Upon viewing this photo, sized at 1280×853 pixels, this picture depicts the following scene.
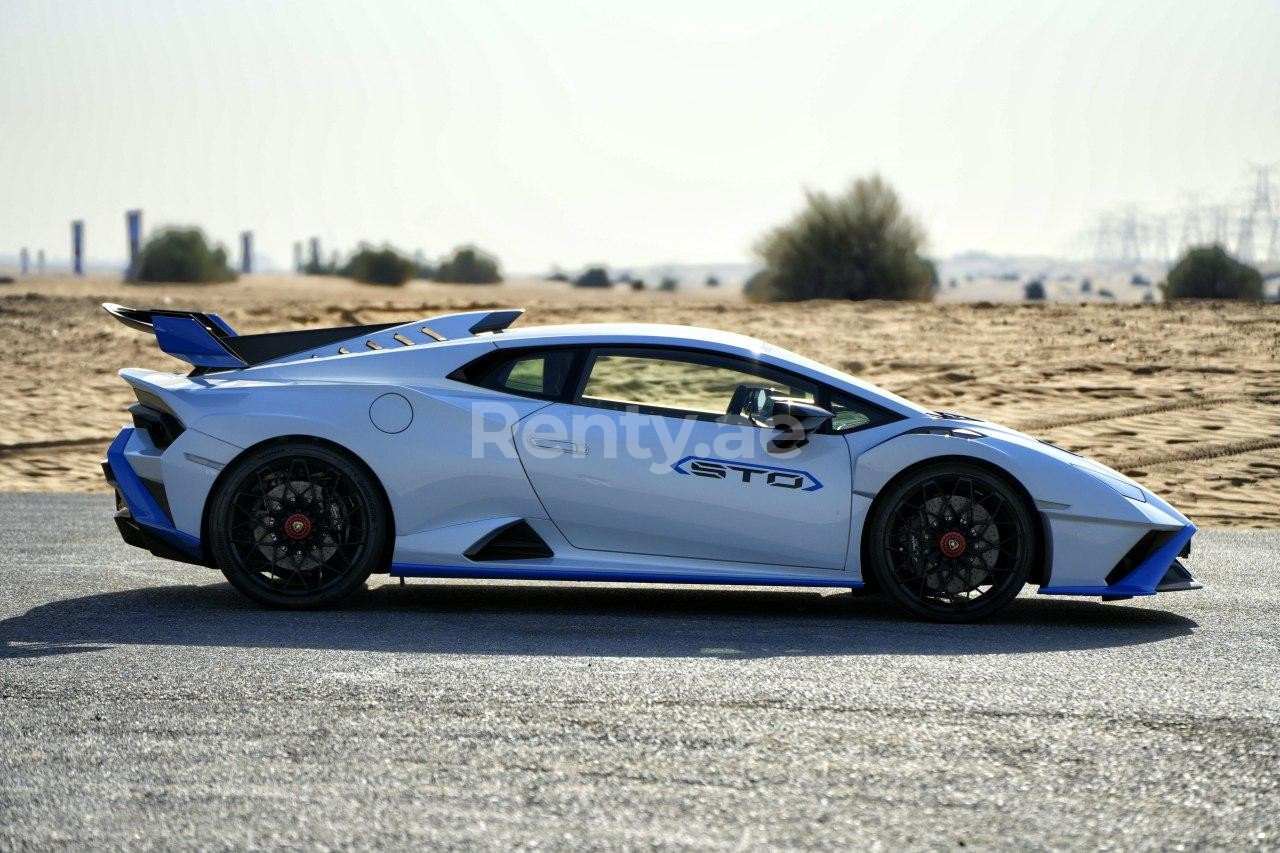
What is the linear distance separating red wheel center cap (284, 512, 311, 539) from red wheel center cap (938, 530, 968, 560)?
9.48 feet

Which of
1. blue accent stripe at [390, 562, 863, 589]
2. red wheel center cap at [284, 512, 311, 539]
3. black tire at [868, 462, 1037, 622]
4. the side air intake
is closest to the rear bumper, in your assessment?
red wheel center cap at [284, 512, 311, 539]

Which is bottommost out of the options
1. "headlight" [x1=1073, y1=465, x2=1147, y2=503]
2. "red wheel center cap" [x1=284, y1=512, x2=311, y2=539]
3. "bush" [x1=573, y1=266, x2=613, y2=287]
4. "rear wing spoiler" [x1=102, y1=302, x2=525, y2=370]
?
"red wheel center cap" [x1=284, y1=512, x2=311, y2=539]

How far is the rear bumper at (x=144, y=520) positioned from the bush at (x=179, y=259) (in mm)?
47078

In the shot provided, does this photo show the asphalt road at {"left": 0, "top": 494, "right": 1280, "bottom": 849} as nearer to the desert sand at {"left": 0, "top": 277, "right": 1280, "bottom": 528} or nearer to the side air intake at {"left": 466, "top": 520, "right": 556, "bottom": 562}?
the side air intake at {"left": 466, "top": 520, "right": 556, "bottom": 562}

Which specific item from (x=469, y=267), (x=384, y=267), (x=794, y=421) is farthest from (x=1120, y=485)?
(x=469, y=267)

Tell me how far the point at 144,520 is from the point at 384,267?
A: 54694mm

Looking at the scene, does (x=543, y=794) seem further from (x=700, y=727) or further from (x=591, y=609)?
(x=591, y=609)

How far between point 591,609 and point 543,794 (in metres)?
3.11

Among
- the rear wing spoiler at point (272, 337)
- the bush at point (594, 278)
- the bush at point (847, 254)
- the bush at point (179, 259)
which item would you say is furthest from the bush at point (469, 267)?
the rear wing spoiler at point (272, 337)

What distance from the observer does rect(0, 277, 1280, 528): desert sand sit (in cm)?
1417

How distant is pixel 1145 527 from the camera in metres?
7.11

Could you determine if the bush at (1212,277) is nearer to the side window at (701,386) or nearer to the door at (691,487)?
the side window at (701,386)

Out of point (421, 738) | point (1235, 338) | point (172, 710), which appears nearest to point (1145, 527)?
point (421, 738)

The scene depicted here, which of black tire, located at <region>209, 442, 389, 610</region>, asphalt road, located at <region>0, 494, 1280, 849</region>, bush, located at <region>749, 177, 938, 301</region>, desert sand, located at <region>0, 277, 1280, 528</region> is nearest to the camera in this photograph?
asphalt road, located at <region>0, 494, 1280, 849</region>
